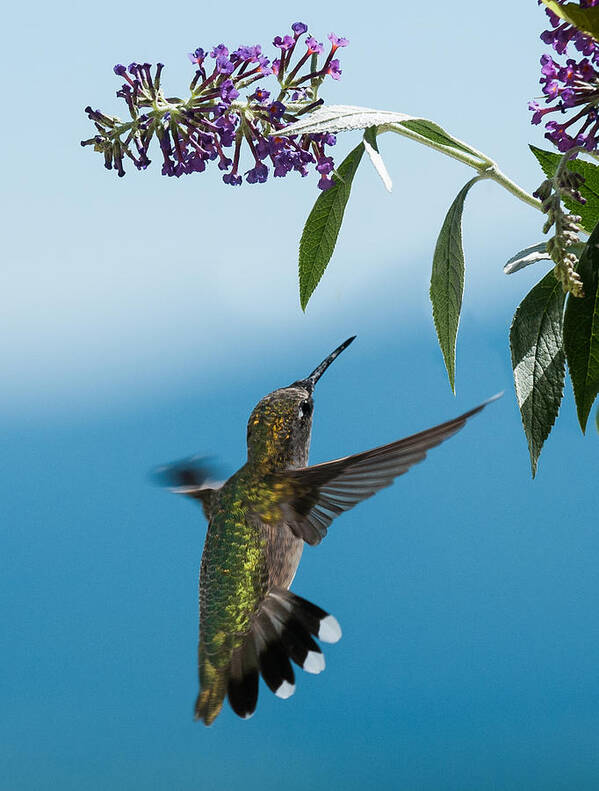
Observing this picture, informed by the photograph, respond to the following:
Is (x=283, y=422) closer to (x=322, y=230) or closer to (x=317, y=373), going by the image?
(x=317, y=373)

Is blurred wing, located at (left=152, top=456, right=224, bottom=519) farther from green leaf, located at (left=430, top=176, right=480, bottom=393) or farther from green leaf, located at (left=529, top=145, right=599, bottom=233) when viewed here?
green leaf, located at (left=529, top=145, right=599, bottom=233)

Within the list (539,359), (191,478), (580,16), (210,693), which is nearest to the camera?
(580,16)

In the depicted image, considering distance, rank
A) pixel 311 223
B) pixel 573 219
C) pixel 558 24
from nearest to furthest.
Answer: pixel 573 219 → pixel 558 24 → pixel 311 223

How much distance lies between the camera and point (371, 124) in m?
0.52

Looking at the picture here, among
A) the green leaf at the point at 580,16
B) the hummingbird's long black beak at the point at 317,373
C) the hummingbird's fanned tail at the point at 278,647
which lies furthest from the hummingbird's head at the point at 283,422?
the green leaf at the point at 580,16

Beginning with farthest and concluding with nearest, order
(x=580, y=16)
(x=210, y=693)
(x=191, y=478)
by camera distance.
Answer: (x=191, y=478), (x=210, y=693), (x=580, y=16)

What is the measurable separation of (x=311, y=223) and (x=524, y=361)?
208mm

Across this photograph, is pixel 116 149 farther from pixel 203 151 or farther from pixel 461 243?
pixel 461 243

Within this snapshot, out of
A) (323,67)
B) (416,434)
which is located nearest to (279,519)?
(416,434)

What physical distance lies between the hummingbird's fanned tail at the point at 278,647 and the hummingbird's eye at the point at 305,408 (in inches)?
5.6

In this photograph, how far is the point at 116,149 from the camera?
64cm

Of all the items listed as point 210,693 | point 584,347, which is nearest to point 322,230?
point 584,347

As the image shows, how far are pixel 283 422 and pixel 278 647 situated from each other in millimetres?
174

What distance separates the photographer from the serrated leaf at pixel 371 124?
0.50 m
